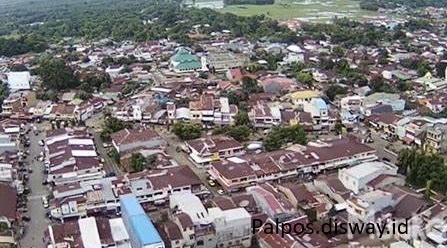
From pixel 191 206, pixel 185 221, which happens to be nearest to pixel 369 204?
pixel 191 206

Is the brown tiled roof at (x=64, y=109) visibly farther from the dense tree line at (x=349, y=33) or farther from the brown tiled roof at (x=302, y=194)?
the dense tree line at (x=349, y=33)

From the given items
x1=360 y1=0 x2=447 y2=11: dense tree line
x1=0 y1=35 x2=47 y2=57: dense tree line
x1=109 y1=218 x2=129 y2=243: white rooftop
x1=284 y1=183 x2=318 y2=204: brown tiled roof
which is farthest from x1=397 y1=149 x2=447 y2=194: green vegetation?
x1=360 y1=0 x2=447 y2=11: dense tree line

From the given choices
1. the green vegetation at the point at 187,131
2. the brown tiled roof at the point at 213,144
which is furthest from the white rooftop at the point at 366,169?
the green vegetation at the point at 187,131

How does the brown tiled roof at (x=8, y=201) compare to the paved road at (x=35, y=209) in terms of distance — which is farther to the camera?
the brown tiled roof at (x=8, y=201)

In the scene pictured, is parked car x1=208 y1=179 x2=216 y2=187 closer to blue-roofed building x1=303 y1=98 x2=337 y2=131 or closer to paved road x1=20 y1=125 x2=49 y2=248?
paved road x1=20 y1=125 x2=49 y2=248

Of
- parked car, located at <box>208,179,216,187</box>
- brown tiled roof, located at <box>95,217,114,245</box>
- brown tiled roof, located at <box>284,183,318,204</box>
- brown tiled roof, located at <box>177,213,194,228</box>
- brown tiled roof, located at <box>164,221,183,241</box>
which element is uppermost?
brown tiled roof, located at <box>177,213,194,228</box>

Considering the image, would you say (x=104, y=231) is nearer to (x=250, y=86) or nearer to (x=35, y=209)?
(x=35, y=209)
